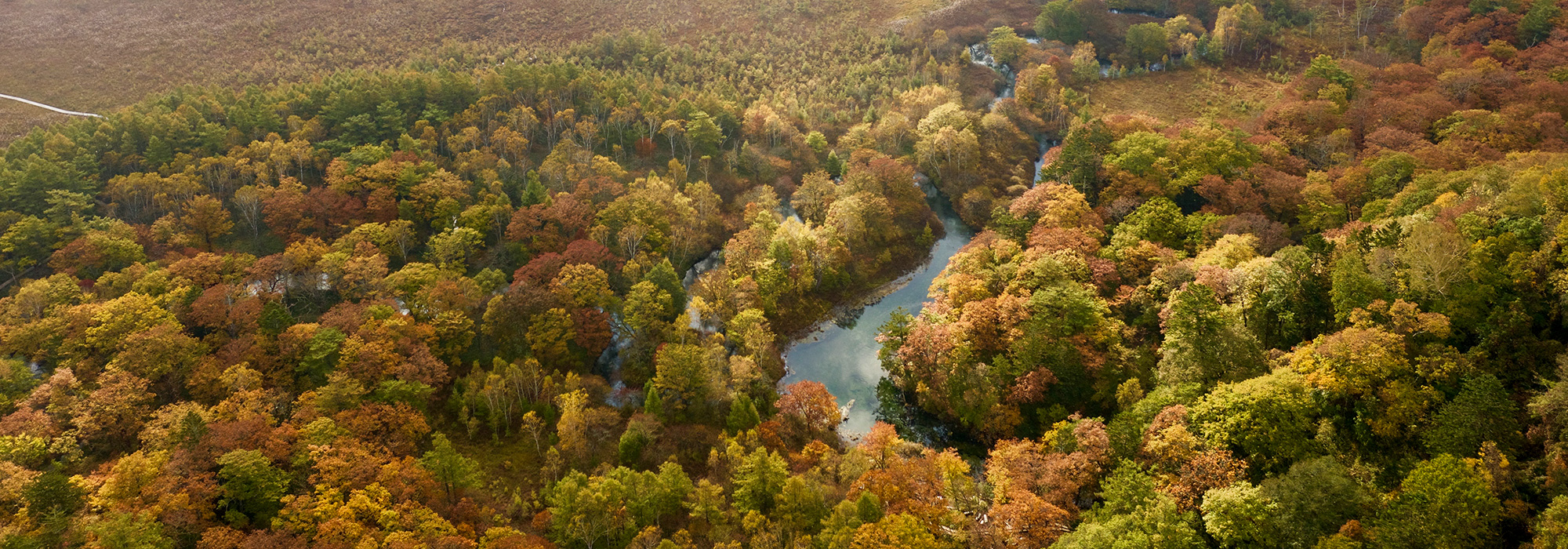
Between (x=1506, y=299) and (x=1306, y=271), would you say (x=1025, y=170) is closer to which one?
(x=1306, y=271)

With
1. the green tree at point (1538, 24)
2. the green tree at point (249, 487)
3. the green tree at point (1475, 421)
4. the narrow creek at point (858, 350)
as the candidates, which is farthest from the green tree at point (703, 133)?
the green tree at point (1538, 24)

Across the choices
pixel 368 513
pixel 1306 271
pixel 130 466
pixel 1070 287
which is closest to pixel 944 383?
pixel 1070 287

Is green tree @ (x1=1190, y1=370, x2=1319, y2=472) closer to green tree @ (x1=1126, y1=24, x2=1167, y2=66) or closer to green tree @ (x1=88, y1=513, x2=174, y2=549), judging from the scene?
green tree @ (x1=88, y1=513, x2=174, y2=549)

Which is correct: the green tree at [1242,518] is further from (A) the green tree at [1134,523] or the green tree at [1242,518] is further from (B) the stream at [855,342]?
A: (B) the stream at [855,342]

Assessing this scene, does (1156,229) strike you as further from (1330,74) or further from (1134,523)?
(1330,74)

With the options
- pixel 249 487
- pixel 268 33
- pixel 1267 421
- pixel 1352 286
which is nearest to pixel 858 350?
pixel 1267 421

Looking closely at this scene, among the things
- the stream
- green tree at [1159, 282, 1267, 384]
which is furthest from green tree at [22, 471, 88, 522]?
green tree at [1159, 282, 1267, 384]
